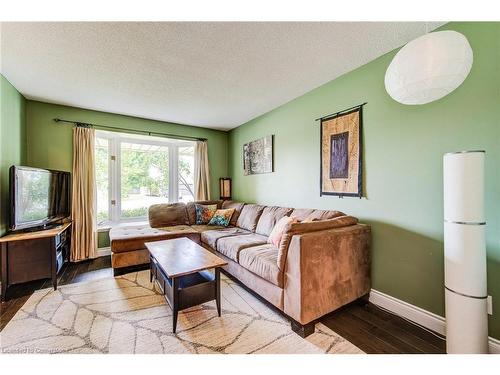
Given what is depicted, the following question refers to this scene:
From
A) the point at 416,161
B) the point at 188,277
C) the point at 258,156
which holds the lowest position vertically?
the point at 188,277

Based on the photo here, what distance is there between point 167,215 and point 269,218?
6.21ft

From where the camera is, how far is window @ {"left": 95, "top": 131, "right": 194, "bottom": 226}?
385 cm

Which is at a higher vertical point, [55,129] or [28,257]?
[55,129]

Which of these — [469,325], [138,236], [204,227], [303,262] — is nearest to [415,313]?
[469,325]

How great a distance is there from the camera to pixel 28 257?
2379mm

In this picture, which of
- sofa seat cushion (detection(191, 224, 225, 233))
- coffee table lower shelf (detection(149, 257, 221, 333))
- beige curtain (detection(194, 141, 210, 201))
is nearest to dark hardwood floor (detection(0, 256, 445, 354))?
coffee table lower shelf (detection(149, 257, 221, 333))

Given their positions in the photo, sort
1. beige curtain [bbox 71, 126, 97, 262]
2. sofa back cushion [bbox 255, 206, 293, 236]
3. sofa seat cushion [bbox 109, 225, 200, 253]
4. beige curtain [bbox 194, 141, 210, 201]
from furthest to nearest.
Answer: beige curtain [bbox 194, 141, 210, 201], beige curtain [bbox 71, 126, 97, 262], sofa back cushion [bbox 255, 206, 293, 236], sofa seat cushion [bbox 109, 225, 200, 253]

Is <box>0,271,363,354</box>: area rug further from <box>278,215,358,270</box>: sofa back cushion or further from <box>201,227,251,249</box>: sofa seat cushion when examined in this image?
<box>201,227,251,249</box>: sofa seat cushion

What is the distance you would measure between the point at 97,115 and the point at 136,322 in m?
3.31

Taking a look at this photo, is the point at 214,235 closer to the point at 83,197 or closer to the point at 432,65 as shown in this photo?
the point at 83,197

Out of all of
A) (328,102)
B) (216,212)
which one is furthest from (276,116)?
(216,212)

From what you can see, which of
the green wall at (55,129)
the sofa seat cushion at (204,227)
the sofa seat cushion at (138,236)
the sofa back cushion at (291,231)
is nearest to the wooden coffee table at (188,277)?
the sofa back cushion at (291,231)

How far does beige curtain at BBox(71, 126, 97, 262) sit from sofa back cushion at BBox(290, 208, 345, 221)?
3.15m

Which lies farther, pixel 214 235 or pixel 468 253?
pixel 214 235
